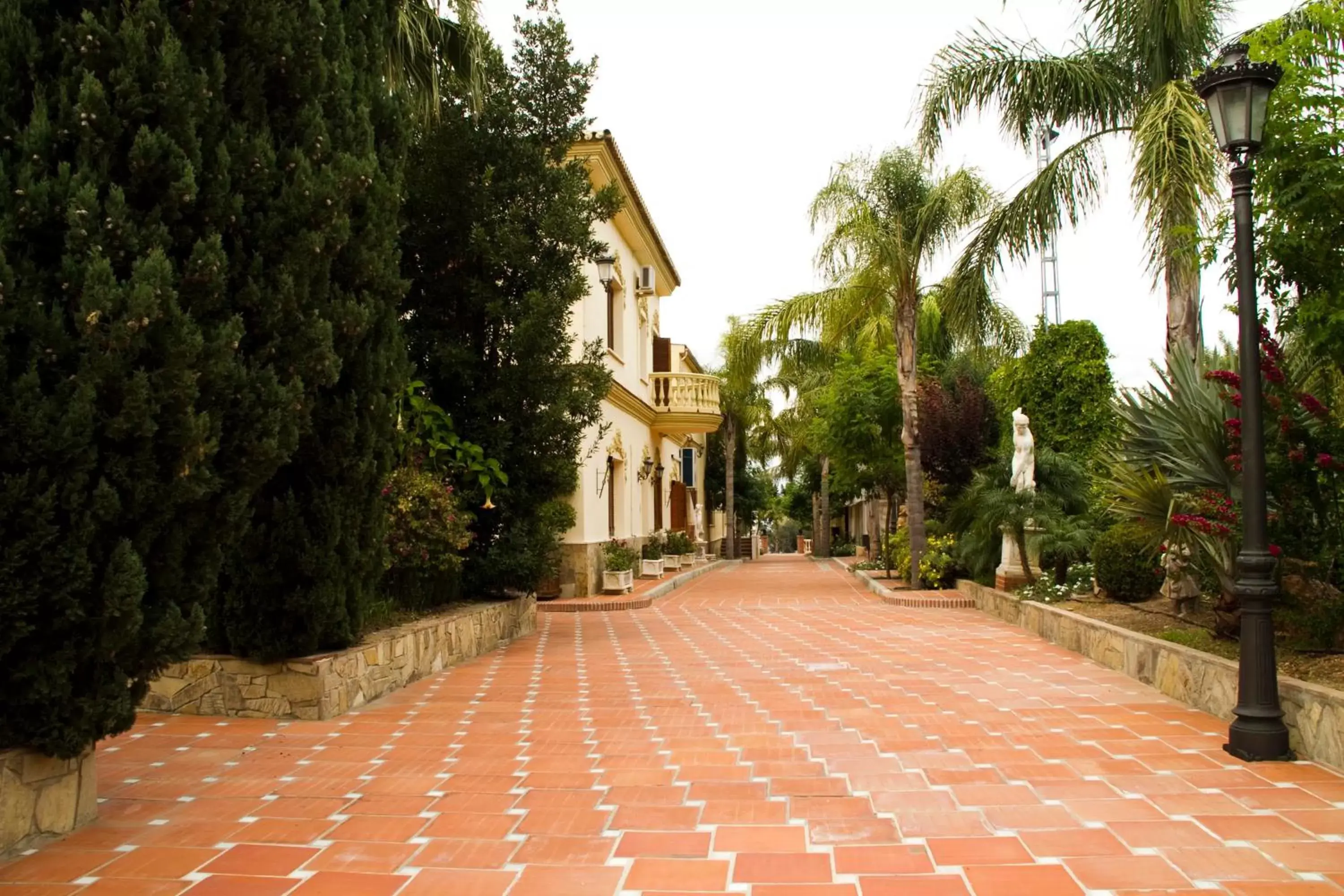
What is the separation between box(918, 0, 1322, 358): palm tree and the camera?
947 centimetres

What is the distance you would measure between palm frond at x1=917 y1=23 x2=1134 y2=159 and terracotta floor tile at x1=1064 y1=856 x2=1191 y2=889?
10.5 meters

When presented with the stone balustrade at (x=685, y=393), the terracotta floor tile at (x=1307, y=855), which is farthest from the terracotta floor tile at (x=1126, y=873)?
the stone balustrade at (x=685, y=393)

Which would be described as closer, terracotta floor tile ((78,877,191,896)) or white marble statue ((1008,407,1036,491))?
terracotta floor tile ((78,877,191,896))

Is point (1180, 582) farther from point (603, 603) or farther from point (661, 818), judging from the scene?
point (603, 603)

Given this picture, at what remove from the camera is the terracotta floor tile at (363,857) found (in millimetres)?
3660

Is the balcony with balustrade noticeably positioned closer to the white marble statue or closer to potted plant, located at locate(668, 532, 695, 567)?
potted plant, located at locate(668, 532, 695, 567)

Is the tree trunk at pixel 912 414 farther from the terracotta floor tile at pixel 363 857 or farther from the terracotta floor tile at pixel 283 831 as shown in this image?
the terracotta floor tile at pixel 363 857

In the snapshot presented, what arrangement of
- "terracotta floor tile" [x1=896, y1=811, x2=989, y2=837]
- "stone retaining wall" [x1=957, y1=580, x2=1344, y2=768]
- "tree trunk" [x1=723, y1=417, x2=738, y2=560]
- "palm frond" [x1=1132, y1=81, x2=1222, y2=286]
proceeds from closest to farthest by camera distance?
"terracotta floor tile" [x1=896, y1=811, x2=989, y2=837], "stone retaining wall" [x1=957, y1=580, x2=1344, y2=768], "palm frond" [x1=1132, y1=81, x2=1222, y2=286], "tree trunk" [x1=723, y1=417, x2=738, y2=560]

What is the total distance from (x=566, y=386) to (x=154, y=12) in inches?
257

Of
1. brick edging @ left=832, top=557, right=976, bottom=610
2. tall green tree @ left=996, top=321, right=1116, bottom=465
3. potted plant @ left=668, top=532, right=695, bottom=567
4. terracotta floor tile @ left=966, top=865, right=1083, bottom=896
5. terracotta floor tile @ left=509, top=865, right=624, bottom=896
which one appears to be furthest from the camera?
potted plant @ left=668, top=532, right=695, bottom=567

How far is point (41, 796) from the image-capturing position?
3953mm

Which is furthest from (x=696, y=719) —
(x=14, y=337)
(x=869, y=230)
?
(x=869, y=230)

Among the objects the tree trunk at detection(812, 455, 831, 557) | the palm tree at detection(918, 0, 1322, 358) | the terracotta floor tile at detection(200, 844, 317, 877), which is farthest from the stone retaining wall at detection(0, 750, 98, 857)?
the tree trunk at detection(812, 455, 831, 557)

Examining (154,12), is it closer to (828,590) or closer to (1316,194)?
(1316,194)
